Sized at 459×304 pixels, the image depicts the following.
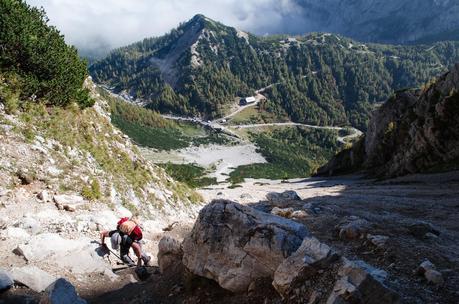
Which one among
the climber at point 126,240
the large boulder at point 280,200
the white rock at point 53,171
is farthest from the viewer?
the large boulder at point 280,200

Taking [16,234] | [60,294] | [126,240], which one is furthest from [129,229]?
[60,294]

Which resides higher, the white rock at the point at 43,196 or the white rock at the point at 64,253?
the white rock at the point at 43,196

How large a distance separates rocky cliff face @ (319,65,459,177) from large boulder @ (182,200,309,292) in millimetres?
44315

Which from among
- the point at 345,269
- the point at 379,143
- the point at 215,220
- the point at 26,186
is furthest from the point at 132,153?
the point at 379,143

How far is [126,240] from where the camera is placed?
59.7 feet

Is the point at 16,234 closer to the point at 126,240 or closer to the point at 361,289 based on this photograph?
the point at 126,240

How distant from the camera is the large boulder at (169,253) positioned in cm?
1527

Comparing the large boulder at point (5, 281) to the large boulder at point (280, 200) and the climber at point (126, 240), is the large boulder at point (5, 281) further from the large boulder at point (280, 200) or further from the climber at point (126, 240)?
the large boulder at point (280, 200)

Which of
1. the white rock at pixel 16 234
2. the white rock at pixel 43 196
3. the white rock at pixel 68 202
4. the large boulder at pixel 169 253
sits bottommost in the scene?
the large boulder at pixel 169 253

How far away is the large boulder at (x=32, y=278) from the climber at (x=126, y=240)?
4.11m

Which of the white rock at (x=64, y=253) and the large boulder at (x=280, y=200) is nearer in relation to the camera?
the white rock at (x=64, y=253)

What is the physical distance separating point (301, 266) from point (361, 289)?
1.84 metres

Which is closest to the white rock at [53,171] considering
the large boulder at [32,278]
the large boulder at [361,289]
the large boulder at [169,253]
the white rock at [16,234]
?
A: the white rock at [16,234]

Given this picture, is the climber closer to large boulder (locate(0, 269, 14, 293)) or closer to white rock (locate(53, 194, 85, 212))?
white rock (locate(53, 194, 85, 212))
